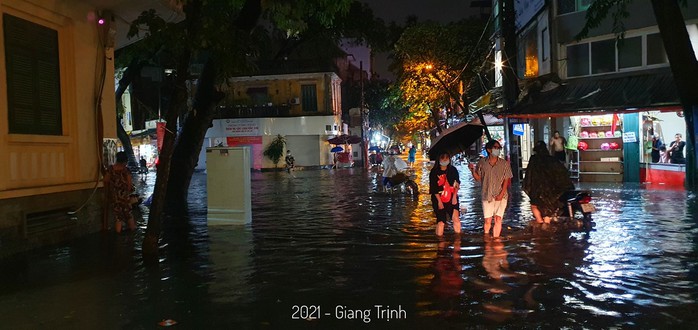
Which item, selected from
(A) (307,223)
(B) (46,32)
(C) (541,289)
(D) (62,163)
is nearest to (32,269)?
(D) (62,163)

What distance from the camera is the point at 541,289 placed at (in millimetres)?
6457

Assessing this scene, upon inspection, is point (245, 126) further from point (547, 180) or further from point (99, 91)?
point (547, 180)

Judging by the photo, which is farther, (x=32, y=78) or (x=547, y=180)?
(x=547, y=180)

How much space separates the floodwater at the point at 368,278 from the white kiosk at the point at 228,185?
0.40m

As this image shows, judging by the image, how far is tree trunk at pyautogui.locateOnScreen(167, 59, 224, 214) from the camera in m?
14.3

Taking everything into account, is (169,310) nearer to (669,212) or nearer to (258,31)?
(669,212)

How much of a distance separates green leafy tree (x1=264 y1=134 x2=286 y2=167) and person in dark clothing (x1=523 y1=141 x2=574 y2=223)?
33.9 m

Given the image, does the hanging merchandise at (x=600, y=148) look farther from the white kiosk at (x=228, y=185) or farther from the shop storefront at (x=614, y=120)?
the white kiosk at (x=228, y=185)

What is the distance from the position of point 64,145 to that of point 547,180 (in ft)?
27.8

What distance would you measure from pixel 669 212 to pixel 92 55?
39.6 feet

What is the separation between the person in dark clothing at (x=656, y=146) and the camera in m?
19.3

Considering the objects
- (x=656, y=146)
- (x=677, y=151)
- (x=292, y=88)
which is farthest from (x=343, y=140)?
(x=677, y=151)

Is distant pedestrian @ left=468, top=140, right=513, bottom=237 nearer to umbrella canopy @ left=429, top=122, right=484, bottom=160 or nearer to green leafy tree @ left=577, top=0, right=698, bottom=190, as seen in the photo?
umbrella canopy @ left=429, top=122, right=484, bottom=160

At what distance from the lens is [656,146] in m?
19.3
